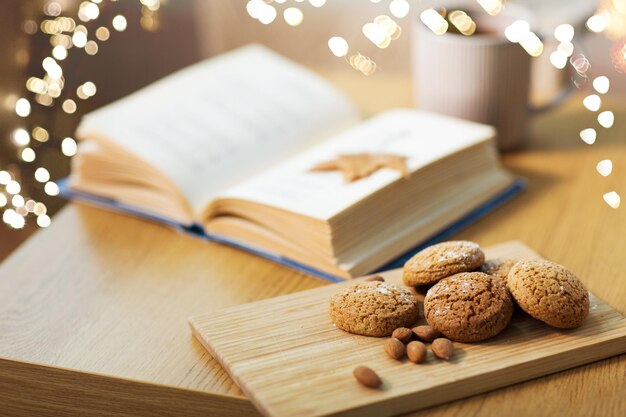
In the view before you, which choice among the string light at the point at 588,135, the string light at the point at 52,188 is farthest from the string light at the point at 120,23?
the string light at the point at 588,135

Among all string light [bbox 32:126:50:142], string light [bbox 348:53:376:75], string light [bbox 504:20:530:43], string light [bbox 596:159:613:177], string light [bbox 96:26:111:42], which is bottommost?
string light [bbox 32:126:50:142]

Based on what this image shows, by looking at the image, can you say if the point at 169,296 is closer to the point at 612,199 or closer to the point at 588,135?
the point at 612,199

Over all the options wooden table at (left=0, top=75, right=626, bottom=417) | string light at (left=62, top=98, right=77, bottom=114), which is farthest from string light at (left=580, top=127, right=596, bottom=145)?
string light at (left=62, top=98, right=77, bottom=114)

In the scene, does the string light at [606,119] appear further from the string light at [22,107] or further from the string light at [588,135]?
the string light at [22,107]

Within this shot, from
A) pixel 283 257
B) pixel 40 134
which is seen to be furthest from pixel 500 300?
pixel 40 134

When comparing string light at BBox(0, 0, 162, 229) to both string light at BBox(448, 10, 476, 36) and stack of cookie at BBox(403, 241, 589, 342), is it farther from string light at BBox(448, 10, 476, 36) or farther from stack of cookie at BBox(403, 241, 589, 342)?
stack of cookie at BBox(403, 241, 589, 342)

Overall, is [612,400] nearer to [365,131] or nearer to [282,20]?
[365,131]

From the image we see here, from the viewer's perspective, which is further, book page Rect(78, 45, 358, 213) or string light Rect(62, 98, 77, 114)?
string light Rect(62, 98, 77, 114)
